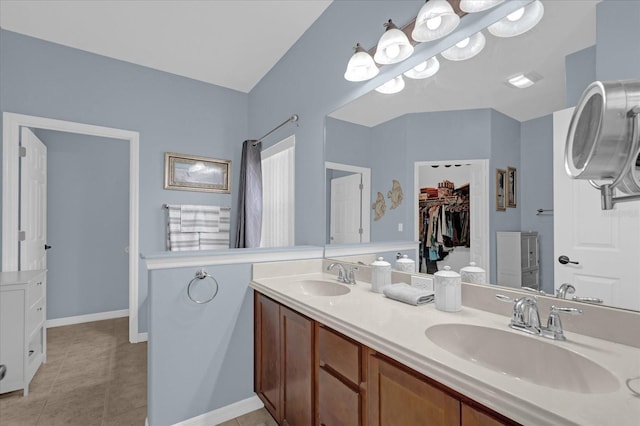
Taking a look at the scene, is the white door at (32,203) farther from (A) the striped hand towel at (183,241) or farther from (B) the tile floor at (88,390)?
(A) the striped hand towel at (183,241)

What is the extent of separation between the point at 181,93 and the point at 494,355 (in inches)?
140

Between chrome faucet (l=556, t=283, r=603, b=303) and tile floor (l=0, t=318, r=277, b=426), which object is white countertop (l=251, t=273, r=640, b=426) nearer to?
chrome faucet (l=556, t=283, r=603, b=303)

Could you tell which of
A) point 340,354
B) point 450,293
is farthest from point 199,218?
point 450,293

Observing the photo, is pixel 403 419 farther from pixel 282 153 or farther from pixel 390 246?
pixel 282 153

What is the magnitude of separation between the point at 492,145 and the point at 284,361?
4.64 feet

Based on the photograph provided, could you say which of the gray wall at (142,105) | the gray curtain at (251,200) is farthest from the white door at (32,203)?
the gray curtain at (251,200)

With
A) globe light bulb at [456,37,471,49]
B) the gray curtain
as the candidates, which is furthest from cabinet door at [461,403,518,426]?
the gray curtain

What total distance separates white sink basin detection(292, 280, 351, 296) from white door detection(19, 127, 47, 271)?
2.56 meters

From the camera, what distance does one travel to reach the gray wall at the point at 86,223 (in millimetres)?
3656

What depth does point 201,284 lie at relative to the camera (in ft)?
6.01

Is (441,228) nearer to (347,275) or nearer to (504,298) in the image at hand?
(504,298)

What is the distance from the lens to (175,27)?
2490 mm

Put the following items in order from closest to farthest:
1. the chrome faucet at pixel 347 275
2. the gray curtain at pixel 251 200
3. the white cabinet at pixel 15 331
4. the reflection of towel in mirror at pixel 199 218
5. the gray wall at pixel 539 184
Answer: the gray wall at pixel 539 184
the chrome faucet at pixel 347 275
the white cabinet at pixel 15 331
the gray curtain at pixel 251 200
the reflection of towel in mirror at pixel 199 218

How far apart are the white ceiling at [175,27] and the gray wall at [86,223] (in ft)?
4.88
